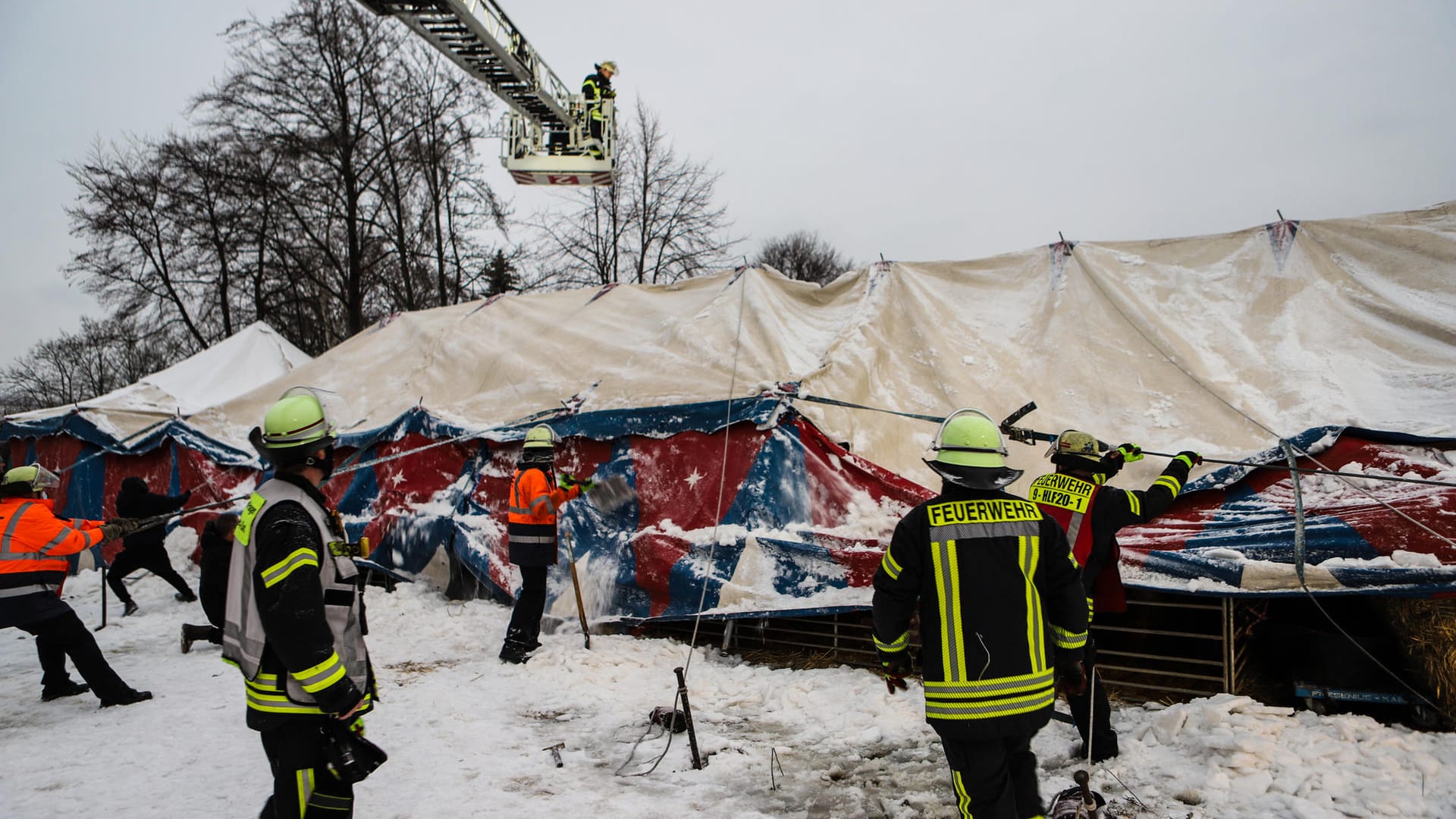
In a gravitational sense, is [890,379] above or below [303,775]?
above

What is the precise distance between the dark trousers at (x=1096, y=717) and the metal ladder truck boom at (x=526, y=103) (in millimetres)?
12569

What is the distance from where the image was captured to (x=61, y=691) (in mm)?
5566

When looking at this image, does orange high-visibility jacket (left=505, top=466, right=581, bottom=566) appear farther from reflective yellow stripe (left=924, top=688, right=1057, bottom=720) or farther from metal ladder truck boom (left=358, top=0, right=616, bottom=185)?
metal ladder truck boom (left=358, top=0, right=616, bottom=185)

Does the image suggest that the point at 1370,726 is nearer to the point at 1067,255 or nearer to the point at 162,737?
the point at 1067,255

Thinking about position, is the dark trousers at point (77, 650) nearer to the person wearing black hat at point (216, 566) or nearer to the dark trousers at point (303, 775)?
the person wearing black hat at point (216, 566)

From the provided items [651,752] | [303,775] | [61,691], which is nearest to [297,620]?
[303,775]

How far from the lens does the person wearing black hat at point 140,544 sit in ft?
26.6

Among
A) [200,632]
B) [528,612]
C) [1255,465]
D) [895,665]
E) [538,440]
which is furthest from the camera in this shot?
[200,632]

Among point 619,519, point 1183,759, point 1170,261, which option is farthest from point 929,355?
point 1183,759

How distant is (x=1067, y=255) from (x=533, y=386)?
5.71m

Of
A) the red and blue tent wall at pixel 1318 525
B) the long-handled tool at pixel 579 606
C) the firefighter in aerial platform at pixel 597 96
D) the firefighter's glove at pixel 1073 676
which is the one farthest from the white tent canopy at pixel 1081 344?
the firefighter in aerial platform at pixel 597 96

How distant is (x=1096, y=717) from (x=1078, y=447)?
132cm

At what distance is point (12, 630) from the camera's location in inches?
308

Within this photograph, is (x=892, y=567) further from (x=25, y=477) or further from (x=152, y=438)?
(x=152, y=438)
